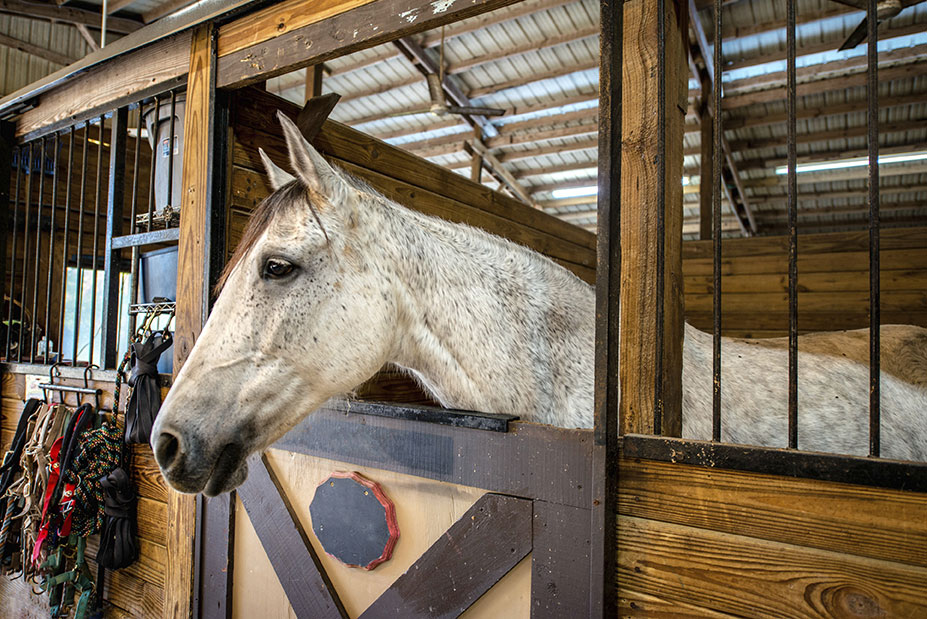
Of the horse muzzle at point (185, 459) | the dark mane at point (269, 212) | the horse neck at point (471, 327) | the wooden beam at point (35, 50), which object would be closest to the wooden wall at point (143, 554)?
the horse muzzle at point (185, 459)

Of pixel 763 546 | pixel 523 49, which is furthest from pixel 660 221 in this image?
pixel 523 49

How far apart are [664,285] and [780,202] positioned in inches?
428

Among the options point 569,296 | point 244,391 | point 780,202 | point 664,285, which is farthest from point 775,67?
point 244,391

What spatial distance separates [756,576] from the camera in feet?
2.95

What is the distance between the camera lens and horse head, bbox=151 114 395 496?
1.21m

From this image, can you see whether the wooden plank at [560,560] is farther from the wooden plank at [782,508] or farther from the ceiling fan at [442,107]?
the ceiling fan at [442,107]

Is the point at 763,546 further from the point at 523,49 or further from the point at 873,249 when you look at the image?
→ the point at 523,49

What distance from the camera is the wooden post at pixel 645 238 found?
1.10 metres

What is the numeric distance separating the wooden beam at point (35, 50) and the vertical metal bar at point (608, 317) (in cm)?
901

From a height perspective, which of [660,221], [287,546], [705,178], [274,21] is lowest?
[287,546]

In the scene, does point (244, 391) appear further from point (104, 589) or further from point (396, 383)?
point (104, 589)

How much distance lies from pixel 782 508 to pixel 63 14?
27.1 feet

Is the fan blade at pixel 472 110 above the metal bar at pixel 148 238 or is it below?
above

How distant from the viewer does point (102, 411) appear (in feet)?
7.36
